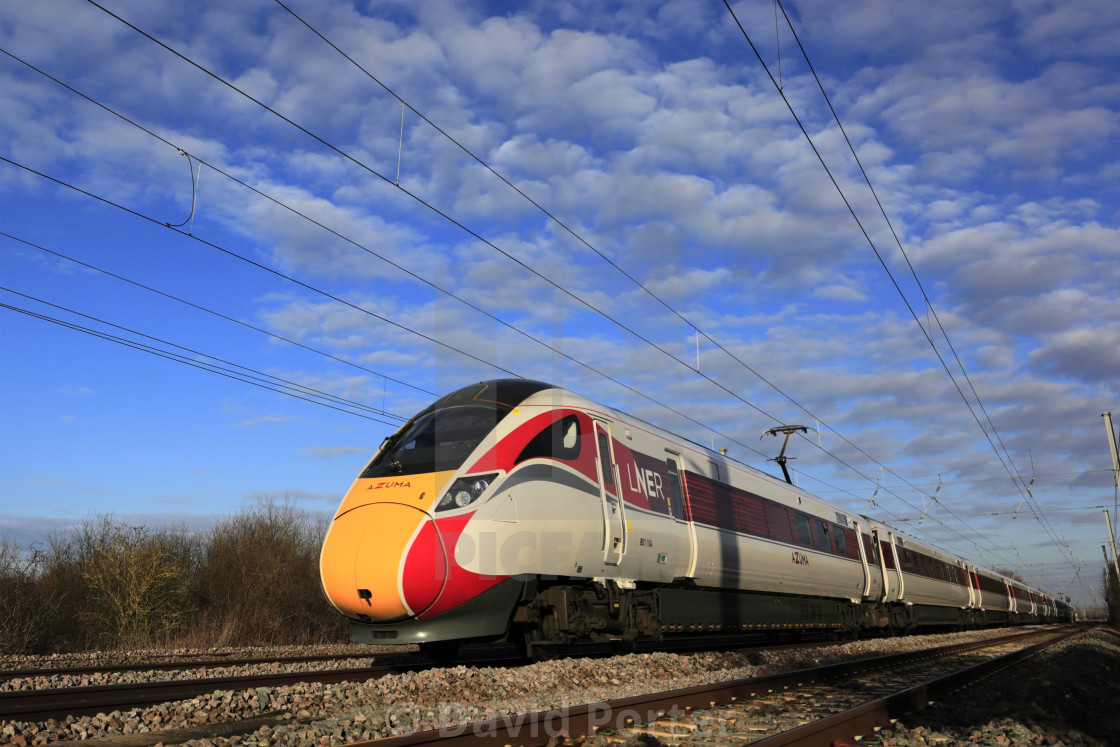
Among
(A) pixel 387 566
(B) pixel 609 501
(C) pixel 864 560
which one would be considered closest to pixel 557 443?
(B) pixel 609 501

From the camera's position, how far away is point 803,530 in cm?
1727

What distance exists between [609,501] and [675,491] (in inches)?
88.5

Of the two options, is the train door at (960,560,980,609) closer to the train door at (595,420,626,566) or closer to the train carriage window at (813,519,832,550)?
the train carriage window at (813,519,832,550)

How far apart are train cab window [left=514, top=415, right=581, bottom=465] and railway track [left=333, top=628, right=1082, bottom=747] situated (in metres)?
3.11

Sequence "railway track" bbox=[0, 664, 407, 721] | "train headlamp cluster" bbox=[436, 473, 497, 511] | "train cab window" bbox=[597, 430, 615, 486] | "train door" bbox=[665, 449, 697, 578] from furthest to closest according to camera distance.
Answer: "train door" bbox=[665, 449, 697, 578], "train cab window" bbox=[597, 430, 615, 486], "train headlamp cluster" bbox=[436, 473, 497, 511], "railway track" bbox=[0, 664, 407, 721]

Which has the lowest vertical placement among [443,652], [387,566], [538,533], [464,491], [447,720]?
[447,720]

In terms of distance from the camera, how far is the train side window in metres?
17.0

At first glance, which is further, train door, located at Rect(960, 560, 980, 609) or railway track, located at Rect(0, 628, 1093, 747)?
train door, located at Rect(960, 560, 980, 609)

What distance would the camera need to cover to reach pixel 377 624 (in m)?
8.34

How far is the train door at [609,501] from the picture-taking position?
32.2 ft

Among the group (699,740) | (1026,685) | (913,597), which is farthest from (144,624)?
(913,597)

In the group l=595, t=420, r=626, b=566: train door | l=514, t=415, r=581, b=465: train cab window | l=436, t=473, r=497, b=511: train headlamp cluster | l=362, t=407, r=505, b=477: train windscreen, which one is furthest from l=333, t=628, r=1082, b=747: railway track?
l=362, t=407, r=505, b=477: train windscreen

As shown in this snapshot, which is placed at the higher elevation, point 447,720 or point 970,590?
point 970,590

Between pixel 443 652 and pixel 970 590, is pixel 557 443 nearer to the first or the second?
pixel 443 652
